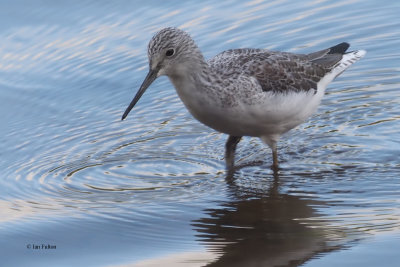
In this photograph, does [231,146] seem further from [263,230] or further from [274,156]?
[263,230]

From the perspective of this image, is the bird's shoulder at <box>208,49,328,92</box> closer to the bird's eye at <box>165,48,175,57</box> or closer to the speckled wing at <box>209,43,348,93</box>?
the speckled wing at <box>209,43,348,93</box>

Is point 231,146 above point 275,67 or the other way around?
the other way around

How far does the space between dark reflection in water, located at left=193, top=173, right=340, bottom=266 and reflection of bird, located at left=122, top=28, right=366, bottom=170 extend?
2.06ft

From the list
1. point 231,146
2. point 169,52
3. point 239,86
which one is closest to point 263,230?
point 239,86

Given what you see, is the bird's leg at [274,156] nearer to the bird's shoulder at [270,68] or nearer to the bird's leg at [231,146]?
the bird's leg at [231,146]

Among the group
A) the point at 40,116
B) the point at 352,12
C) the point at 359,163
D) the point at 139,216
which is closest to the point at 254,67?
the point at 359,163

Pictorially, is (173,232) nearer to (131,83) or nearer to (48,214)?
(48,214)

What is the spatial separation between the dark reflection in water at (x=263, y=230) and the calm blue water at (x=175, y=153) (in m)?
0.02

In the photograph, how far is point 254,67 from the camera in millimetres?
8586

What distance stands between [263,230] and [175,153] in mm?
2055

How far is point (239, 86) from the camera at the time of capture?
8.12 meters

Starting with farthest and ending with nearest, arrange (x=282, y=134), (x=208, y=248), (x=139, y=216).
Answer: (x=282, y=134)
(x=139, y=216)
(x=208, y=248)

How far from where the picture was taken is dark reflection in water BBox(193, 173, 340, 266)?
661 centimetres

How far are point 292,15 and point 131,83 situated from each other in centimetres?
258
